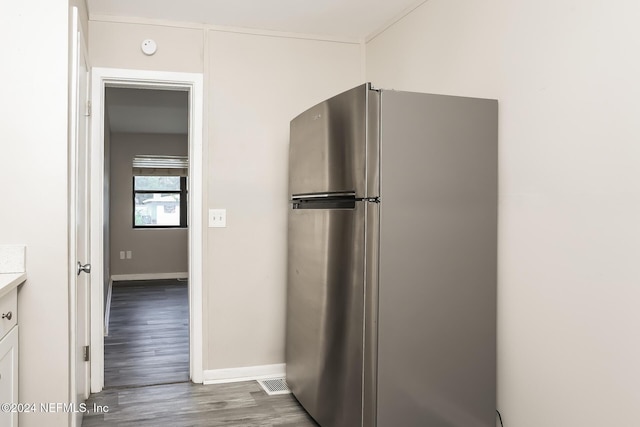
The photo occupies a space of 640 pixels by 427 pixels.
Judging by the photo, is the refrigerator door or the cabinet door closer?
the cabinet door

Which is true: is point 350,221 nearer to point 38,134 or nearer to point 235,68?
point 38,134

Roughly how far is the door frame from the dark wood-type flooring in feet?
0.54

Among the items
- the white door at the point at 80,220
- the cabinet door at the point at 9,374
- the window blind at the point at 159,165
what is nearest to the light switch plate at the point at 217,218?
the white door at the point at 80,220

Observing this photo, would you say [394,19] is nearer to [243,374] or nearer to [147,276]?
[243,374]

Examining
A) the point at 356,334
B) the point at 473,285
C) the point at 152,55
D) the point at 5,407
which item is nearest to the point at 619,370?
the point at 473,285

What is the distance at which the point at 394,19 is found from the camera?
10.3 feet

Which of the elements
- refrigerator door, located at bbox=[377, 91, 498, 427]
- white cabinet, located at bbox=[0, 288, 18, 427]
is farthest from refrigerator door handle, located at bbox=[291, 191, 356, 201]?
white cabinet, located at bbox=[0, 288, 18, 427]

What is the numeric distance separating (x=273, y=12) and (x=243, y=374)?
234 centimetres

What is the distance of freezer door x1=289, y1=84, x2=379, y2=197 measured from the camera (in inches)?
81.1

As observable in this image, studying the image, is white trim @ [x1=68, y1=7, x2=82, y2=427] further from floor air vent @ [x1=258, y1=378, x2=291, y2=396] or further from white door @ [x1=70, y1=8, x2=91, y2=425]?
floor air vent @ [x1=258, y1=378, x2=291, y2=396]

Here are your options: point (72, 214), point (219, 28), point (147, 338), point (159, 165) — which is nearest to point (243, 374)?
point (147, 338)

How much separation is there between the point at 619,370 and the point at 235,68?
2.74m

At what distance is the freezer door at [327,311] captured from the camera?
2158 mm

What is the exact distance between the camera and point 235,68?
335 centimetres
